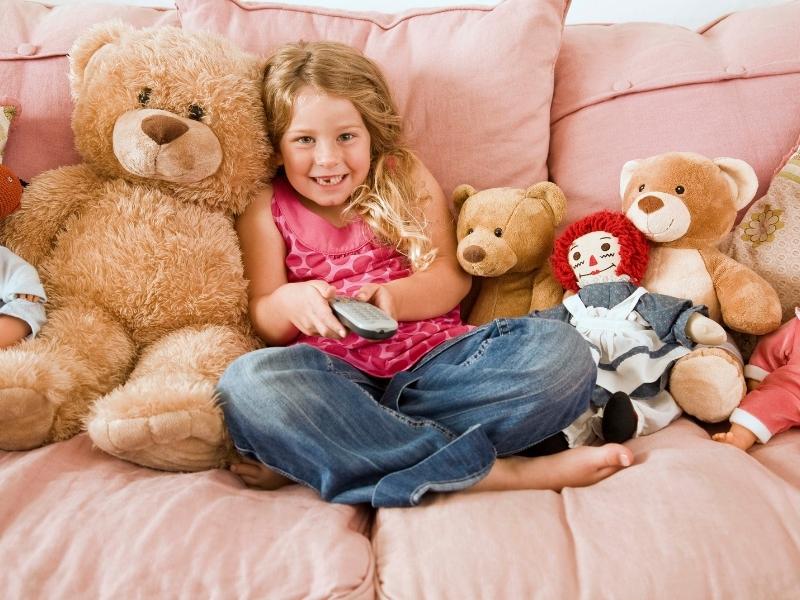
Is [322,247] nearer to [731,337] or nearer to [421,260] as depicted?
[421,260]

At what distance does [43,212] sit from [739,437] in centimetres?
106

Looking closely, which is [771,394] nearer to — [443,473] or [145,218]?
[443,473]

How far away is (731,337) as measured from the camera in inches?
42.8

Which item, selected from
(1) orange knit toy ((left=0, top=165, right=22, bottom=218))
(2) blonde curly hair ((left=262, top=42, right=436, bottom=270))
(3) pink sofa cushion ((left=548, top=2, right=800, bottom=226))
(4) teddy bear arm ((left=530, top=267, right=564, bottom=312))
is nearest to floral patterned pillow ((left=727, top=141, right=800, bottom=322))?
(3) pink sofa cushion ((left=548, top=2, right=800, bottom=226))

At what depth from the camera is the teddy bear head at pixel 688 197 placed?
105 cm

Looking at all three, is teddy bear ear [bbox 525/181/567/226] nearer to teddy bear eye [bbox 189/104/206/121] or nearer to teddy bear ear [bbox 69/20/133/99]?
teddy bear eye [bbox 189/104/206/121]

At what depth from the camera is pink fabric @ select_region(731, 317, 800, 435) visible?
0.93 m

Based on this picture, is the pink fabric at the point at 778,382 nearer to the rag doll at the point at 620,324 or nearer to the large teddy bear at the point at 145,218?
the rag doll at the point at 620,324

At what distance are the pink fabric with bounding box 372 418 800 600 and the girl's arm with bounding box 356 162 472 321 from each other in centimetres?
38

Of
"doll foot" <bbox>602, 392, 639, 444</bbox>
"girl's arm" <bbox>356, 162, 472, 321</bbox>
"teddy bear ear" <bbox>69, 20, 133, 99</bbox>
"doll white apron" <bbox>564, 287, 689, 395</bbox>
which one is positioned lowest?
"doll foot" <bbox>602, 392, 639, 444</bbox>

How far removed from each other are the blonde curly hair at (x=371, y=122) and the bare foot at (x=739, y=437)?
0.52 m

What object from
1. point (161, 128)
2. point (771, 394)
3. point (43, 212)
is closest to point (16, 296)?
point (43, 212)

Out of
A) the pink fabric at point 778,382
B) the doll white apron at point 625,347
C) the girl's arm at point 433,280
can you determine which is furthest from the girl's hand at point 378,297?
the pink fabric at point 778,382

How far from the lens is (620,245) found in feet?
3.48
